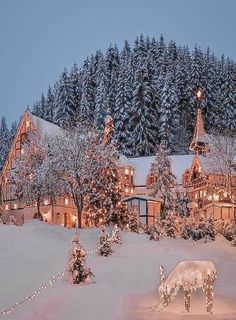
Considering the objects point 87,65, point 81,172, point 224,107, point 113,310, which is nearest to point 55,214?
point 81,172

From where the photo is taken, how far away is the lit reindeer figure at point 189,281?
17078 millimetres

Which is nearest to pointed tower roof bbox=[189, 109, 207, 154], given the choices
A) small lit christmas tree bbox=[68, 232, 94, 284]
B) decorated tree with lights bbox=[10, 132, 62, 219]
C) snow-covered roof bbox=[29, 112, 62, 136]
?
snow-covered roof bbox=[29, 112, 62, 136]

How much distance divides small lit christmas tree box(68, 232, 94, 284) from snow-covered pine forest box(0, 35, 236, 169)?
54189 mm

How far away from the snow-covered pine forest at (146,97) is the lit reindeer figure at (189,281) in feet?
194

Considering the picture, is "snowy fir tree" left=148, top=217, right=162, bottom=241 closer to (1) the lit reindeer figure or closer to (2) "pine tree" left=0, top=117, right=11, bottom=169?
(1) the lit reindeer figure

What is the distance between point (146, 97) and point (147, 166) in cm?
2264

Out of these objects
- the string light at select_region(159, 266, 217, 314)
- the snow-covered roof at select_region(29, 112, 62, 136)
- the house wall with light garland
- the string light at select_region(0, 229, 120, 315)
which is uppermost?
the snow-covered roof at select_region(29, 112, 62, 136)

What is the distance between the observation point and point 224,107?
316 ft

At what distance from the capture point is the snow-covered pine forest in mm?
85875

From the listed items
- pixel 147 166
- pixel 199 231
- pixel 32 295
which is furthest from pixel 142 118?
pixel 32 295

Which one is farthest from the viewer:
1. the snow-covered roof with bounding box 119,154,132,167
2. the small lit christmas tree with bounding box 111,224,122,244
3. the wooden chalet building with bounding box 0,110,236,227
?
the snow-covered roof with bounding box 119,154,132,167

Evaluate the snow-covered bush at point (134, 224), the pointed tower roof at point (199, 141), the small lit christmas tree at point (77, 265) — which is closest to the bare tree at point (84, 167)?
the snow-covered bush at point (134, 224)

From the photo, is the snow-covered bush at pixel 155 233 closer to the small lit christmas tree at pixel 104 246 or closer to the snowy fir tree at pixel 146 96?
the small lit christmas tree at pixel 104 246

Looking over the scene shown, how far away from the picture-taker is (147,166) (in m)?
67.8
